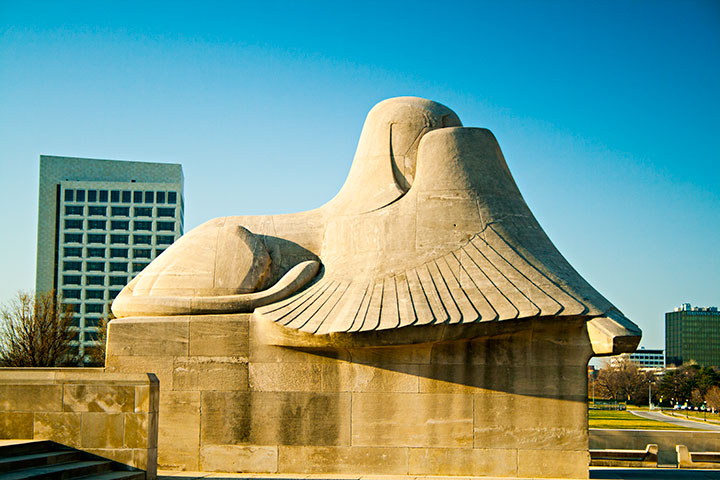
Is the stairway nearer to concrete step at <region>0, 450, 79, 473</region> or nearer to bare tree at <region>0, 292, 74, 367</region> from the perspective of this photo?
concrete step at <region>0, 450, 79, 473</region>

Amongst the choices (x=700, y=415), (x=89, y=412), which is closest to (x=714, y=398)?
(x=700, y=415)

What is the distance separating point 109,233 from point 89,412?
2672 inches

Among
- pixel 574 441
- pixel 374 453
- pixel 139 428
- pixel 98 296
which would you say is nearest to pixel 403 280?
pixel 374 453

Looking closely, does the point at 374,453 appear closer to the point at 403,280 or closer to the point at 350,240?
the point at 403,280

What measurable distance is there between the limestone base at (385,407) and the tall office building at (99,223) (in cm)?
6333

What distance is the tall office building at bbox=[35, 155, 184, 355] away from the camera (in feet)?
237

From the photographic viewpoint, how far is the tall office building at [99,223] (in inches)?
2842

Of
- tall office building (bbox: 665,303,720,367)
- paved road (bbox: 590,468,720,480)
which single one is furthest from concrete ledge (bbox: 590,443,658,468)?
tall office building (bbox: 665,303,720,367)

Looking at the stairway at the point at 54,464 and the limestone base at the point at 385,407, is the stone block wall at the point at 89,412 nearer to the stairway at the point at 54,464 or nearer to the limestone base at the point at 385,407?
the stairway at the point at 54,464

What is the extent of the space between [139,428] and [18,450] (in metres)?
1.41

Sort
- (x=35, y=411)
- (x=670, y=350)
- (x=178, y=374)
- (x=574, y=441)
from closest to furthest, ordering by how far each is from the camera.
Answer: (x=35, y=411) → (x=574, y=441) → (x=178, y=374) → (x=670, y=350)

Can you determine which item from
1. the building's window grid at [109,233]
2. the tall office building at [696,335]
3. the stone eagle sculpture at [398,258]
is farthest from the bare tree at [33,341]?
the tall office building at [696,335]

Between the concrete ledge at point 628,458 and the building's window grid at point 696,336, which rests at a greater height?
the concrete ledge at point 628,458

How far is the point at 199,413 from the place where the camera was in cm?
1125
